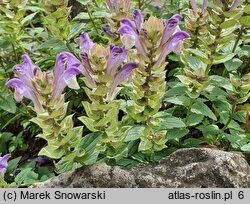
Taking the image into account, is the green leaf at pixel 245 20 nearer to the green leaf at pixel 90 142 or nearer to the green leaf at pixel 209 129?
the green leaf at pixel 209 129

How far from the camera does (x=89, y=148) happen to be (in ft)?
7.15

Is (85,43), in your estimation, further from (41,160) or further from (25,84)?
(41,160)

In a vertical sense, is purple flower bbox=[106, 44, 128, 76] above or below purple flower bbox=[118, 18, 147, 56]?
below

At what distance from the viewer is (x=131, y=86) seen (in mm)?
2471

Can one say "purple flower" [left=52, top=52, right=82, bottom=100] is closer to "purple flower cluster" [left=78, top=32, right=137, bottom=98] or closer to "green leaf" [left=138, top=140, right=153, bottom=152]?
"purple flower cluster" [left=78, top=32, right=137, bottom=98]

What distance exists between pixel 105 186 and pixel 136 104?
0.43m

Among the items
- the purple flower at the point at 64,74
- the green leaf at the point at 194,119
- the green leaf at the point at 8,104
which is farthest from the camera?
the green leaf at the point at 8,104

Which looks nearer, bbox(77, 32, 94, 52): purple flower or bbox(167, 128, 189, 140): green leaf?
bbox(77, 32, 94, 52): purple flower

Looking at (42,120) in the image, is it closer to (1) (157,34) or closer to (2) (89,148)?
(2) (89,148)

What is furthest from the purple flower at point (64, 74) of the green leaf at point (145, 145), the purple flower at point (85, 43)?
the green leaf at point (145, 145)

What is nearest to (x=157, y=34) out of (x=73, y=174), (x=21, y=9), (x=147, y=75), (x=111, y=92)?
(x=147, y=75)

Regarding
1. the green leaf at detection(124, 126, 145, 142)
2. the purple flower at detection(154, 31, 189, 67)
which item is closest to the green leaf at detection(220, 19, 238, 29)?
the purple flower at detection(154, 31, 189, 67)

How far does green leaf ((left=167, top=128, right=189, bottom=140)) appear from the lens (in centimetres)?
254

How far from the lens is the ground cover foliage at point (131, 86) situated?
2.04 meters
